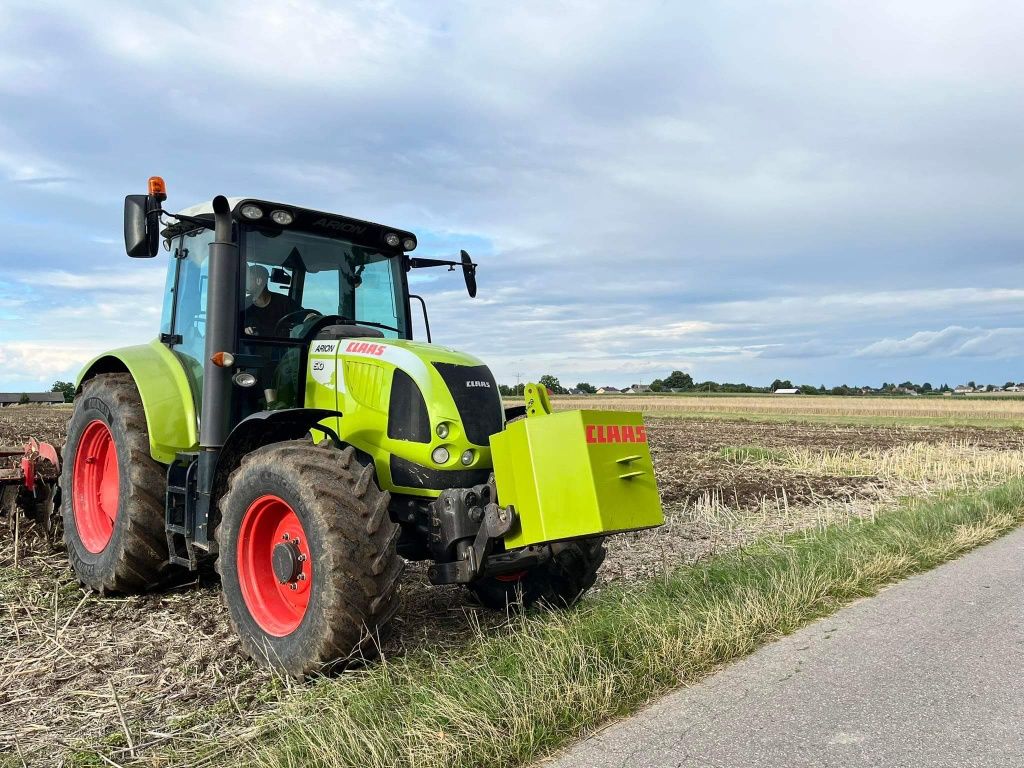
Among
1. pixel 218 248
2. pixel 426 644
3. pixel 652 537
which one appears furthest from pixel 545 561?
pixel 652 537

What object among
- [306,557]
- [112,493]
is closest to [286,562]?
[306,557]

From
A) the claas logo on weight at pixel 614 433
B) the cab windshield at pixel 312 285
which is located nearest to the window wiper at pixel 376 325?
the cab windshield at pixel 312 285

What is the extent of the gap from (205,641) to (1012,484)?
10586 mm

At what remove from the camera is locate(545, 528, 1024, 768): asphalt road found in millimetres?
3148

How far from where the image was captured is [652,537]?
8.22 meters

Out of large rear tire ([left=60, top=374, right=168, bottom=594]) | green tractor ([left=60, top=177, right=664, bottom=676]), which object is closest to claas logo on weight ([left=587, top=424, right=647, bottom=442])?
green tractor ([left=60, top=177, right=664, bottom=676])

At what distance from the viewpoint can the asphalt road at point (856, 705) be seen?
315cm

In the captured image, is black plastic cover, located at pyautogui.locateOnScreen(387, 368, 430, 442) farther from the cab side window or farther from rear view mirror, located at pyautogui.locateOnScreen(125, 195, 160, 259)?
rear view mirror, located at pyautogui.locateOnScreen(125, 195, 160, 259)

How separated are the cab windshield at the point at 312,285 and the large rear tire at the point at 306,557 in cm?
118

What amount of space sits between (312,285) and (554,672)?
124 inches

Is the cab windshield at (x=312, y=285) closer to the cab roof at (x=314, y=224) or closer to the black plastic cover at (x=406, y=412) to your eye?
the cab roof at (x=314, y=224)

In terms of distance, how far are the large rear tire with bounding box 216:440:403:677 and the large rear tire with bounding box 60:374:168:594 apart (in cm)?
116

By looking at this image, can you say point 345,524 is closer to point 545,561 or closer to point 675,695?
point 545,561

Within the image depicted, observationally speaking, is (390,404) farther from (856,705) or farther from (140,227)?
(856,705)
